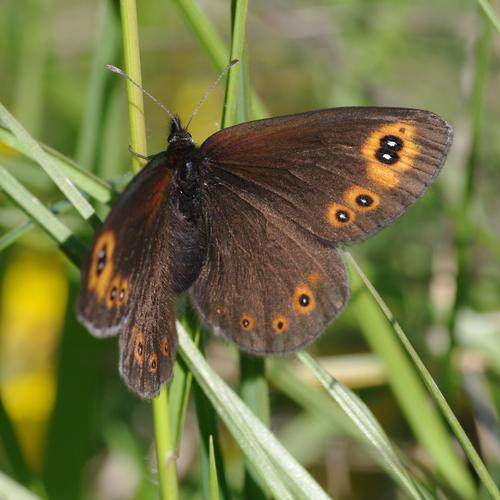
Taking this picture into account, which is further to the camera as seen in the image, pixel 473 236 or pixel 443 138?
pixel 473 236

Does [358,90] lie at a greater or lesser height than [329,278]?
greater

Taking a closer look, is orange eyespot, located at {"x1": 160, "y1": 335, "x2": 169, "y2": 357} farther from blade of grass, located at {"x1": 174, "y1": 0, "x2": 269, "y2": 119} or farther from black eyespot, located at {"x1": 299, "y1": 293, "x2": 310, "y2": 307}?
blade of grass, located at {"x1": 174, "y1": 0, "x2": 269, "y2": 119}

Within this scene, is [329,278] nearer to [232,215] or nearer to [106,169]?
[232,215]

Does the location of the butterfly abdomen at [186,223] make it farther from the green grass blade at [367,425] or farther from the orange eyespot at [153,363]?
the green grass blade at [367,425]

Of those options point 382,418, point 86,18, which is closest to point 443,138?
point 382,418

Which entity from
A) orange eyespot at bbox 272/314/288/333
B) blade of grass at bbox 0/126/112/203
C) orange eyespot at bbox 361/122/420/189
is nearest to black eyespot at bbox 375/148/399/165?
orange eyespot at bbox 361/122/420/189

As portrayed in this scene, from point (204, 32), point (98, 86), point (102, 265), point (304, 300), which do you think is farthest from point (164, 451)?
point (98, 86)

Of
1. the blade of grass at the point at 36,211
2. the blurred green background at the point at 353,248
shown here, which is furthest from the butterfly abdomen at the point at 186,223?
the blade of grass at the point at 36,211
